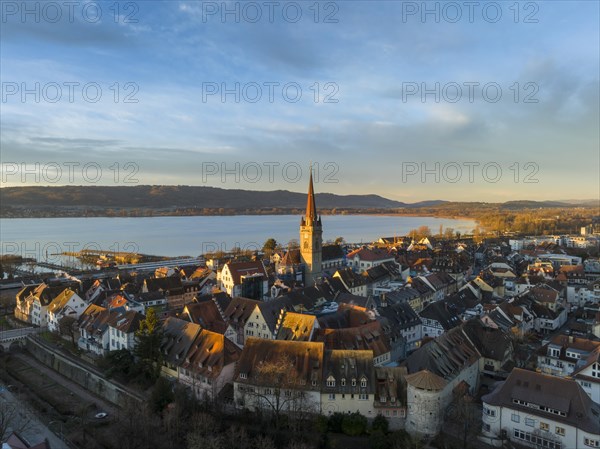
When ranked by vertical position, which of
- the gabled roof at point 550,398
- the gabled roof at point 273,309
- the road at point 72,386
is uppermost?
the gabled roof at point 273,309

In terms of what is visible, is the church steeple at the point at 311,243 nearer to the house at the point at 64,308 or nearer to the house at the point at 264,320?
the house at the point at 264,320

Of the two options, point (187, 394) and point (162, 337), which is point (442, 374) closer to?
point (187, 394)

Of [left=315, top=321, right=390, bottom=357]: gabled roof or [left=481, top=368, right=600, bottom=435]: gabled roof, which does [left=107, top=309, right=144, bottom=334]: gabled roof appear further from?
[left=481, top=368, right=600, bottom=435]: gabled roof

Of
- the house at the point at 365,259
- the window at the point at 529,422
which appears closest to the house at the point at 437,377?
the window at the point at 529,422

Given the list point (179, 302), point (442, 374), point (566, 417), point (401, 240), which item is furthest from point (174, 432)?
point (401, 240)

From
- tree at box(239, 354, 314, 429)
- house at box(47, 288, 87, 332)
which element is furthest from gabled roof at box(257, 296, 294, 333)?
house at box(47, 288, 87, 332)

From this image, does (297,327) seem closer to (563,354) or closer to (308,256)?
(563,354)

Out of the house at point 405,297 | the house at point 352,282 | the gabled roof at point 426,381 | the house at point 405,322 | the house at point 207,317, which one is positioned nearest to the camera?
the gabled roof at point 426,381
